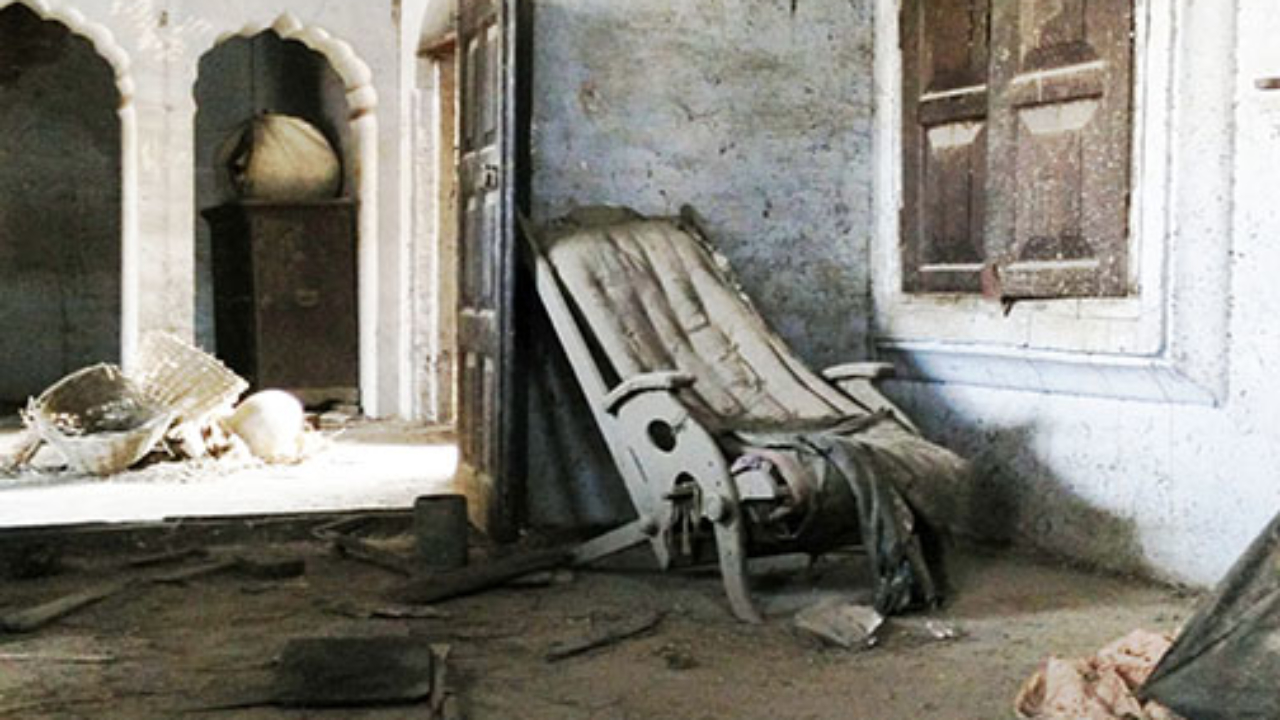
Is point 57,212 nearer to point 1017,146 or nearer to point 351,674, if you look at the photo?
point 1017,146

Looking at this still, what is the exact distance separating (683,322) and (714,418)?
641 millimetres

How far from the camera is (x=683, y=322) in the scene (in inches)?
201

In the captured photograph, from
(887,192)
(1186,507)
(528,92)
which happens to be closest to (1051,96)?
(887,192)

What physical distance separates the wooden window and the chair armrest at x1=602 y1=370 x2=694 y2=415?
59.1 inches

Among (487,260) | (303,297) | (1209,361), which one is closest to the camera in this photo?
(1209,361)

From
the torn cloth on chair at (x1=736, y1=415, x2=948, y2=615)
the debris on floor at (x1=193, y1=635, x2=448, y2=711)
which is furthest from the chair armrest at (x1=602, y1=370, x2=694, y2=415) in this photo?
the debris on floor at (x1=193, y1=635, x2=448, y2=711)

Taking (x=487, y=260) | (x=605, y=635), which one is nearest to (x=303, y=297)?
(x=487, y=260)

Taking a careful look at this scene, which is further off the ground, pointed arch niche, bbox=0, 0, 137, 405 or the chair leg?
pointed arch niche, bbox=0, 0, 137, 405

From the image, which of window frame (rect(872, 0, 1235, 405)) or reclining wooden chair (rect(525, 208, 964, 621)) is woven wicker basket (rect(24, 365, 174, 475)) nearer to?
reclining wooden chair (rect(525, 208, 964, 621))

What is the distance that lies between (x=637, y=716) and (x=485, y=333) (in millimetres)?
2533

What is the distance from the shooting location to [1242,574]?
2893mm

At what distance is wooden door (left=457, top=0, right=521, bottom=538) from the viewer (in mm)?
5230

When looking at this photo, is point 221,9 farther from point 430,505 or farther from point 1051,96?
point 1051,96

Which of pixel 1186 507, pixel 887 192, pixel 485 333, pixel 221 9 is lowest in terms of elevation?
pixel 1186 507
